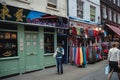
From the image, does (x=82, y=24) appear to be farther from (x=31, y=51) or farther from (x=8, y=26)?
(x=8, y=26)

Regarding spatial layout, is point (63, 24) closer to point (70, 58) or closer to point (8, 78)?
point (70, 58)

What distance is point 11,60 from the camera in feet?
39.1

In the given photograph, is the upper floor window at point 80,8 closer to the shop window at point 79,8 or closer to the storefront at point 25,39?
the shop window at point 79,8

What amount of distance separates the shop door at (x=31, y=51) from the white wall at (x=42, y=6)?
1543 millimetres

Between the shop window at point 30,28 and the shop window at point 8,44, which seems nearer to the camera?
the shop window at point 8,44

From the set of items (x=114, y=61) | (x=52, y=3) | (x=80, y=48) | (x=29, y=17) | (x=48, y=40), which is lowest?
(x=114, y=61)

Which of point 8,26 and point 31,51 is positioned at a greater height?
point 8,26

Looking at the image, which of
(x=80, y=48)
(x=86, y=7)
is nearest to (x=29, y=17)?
(x=80, y=48)

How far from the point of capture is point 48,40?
1520cm

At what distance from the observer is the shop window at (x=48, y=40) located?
14891mm

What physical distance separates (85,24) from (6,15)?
1048 centimetres

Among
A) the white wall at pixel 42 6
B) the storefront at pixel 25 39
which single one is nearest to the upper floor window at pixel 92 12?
the white wall at pixel 42 6

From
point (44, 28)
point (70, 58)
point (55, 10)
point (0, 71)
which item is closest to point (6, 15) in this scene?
point (0, 71)

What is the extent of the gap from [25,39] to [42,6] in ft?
8.42
